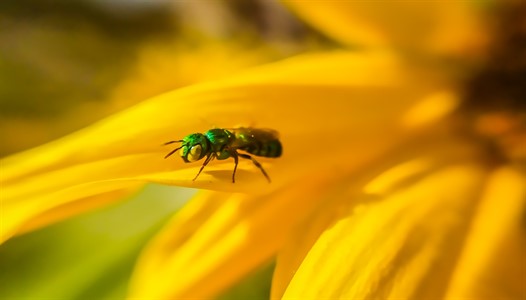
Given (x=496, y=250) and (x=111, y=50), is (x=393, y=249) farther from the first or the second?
(x=111, y=50)

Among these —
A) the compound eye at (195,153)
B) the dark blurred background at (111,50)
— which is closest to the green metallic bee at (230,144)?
the compound eye at (195,153)

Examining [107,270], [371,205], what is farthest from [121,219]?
[371,205]

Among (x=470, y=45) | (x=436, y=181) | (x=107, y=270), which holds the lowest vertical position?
(x=107, y=270)

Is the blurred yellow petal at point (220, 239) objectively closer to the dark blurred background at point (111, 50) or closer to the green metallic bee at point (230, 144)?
the green metallic bee at point (230, 144)

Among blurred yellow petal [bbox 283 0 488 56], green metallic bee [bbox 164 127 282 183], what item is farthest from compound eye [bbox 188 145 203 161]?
blurred yellow petal [bbox 283 0 488 56]

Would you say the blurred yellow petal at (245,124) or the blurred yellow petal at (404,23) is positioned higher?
the blurred yellow petal at (404,23)

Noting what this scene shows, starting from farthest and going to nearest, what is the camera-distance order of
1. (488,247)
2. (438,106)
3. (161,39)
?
(161,39) → (438,106) → (488,247)

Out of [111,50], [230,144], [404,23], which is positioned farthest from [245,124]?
[111,50]

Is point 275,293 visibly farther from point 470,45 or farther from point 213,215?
point 470,45
